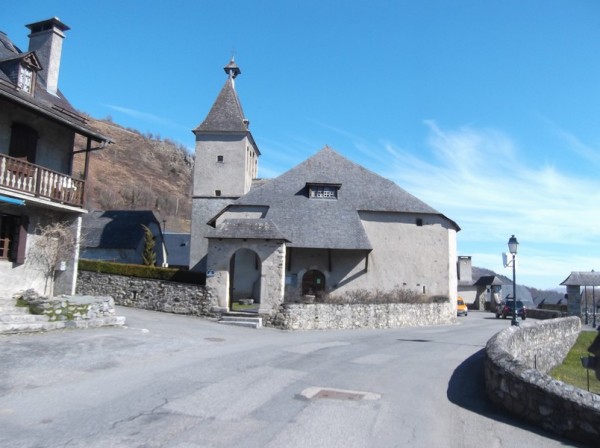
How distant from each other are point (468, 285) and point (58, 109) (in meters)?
54.5

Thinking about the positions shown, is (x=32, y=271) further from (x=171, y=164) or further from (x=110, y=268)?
(x=171, y=164)

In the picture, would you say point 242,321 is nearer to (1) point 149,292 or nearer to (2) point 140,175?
(1) point 149,292

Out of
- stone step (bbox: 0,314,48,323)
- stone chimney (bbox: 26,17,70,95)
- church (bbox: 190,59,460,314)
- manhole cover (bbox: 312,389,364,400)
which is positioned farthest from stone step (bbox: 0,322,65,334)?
church (bbox: 190,59,460,314)

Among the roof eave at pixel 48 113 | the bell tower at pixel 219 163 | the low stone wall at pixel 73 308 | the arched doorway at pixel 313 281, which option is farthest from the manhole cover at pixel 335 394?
the bell tower at pixel 219 163

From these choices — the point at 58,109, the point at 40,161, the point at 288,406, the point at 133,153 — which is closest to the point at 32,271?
the point at 40,161

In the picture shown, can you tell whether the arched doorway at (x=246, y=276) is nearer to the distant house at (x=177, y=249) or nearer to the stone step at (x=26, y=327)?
the distant house at (x=177, y=249)

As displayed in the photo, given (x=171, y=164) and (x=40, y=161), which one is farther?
(x=171, y=164)

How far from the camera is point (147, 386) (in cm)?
818

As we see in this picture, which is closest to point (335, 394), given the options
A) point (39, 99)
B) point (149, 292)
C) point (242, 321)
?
point (242, 321)

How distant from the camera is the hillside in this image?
284 feet

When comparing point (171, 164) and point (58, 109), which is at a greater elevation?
point (171, 164)

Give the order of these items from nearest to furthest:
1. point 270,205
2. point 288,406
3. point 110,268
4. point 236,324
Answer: point 288,406, point 236,324, point 110,268, point 270,205

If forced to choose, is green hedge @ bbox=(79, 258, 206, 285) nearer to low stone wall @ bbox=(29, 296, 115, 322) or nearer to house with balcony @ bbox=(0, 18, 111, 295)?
house with balcony @ bbox=(0, 18, 111, 295)

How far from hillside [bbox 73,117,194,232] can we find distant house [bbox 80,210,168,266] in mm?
27978
